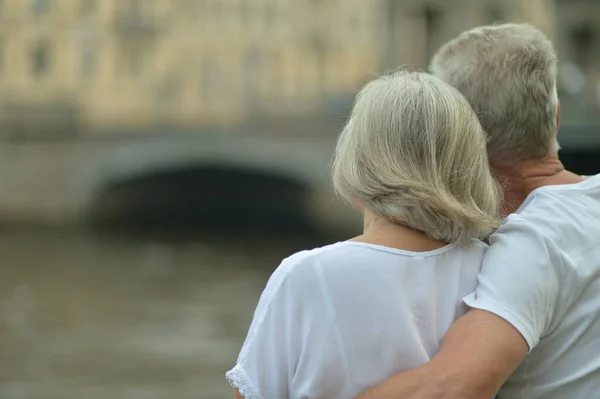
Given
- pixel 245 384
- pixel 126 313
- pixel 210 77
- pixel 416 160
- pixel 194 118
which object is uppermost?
pixel 416 160

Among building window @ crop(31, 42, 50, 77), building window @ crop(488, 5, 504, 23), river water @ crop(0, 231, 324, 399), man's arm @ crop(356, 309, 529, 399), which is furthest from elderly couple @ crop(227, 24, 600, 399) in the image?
building window @ crop(488, 5, 504, 23)

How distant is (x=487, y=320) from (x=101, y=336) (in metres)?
8.39

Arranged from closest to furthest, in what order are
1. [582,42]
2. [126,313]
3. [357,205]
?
[357,205], [126,313], [582,42]

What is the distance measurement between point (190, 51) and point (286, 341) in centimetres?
2114

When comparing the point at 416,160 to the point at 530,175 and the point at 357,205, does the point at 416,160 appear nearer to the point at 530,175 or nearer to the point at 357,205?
the point at 357,205

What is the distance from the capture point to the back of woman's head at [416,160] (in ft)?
4.74

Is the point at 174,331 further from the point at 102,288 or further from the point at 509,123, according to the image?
the point at 509,123

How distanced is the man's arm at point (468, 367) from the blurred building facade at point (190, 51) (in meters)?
19.9

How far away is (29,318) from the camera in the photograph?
1045 cm

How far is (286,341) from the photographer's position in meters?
1.42

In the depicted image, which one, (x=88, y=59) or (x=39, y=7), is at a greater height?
(x=39, y=7)

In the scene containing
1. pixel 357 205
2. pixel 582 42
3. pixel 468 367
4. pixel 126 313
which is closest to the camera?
pixel 468 367

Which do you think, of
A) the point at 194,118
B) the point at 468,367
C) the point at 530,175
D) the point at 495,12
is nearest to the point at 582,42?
the point at 495,12

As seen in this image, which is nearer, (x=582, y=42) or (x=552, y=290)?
(x=552, y=290)
